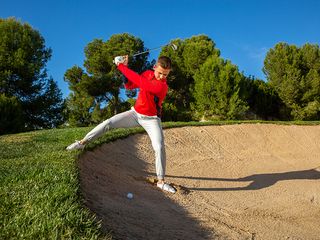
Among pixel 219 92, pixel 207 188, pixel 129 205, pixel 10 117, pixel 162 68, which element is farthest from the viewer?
pixel 219 92

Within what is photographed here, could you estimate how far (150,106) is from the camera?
7797mm

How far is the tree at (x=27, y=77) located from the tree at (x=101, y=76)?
9.11 ft

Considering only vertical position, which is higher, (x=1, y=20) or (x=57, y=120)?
(x=1, y=20)

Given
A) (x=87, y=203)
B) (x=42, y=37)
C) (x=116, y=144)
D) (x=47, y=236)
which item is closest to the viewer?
(x=47, y=236)

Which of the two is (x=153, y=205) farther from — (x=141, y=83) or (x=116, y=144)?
(x=116, y=144)

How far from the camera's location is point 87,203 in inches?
196

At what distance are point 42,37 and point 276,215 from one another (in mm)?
38262

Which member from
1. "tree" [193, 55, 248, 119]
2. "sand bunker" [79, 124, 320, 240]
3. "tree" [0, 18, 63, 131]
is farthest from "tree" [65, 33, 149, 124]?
"sand bunker" [79, 124, 320, 240]

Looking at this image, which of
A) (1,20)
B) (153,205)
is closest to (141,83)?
(153,205)

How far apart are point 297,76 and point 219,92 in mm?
10962

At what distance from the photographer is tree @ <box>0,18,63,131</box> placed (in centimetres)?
3775

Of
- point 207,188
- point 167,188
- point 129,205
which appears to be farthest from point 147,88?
point 207,188

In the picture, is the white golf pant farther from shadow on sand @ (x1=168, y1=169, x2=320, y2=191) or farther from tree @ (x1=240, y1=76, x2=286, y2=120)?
tree @ (x1=240, y1=76, x2=286, y2=120)

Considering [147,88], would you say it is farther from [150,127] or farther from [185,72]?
[185,72]
